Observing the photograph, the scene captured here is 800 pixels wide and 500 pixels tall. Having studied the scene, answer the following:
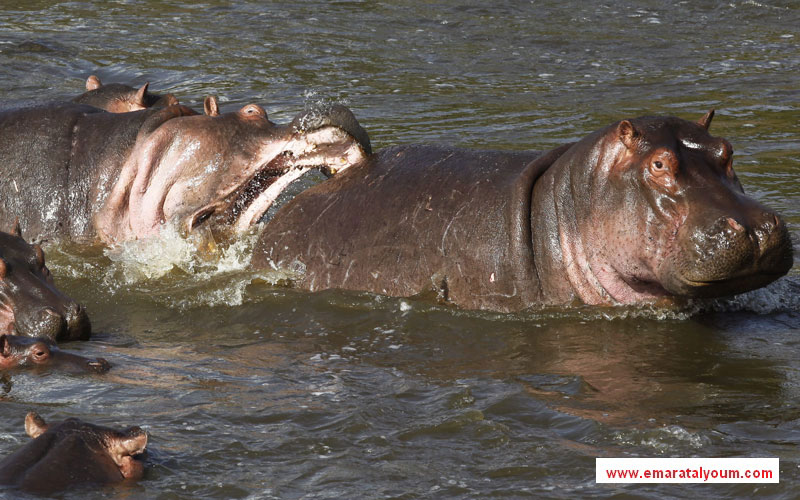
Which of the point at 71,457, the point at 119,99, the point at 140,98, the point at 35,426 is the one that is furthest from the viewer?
the point at 119,99

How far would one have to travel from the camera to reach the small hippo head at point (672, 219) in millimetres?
5082

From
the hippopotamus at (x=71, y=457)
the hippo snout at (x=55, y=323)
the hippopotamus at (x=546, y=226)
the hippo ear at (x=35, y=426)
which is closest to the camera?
the hippopotamus at (x=71, y=457)

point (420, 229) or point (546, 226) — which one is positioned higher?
point (546, 226)

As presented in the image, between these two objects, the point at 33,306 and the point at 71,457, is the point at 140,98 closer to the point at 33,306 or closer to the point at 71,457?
the point at 33,306

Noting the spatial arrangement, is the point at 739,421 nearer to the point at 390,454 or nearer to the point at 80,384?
the point at 390,454

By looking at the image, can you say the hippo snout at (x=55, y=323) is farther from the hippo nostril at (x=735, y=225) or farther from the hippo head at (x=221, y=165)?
the hippo nostril at (x=735, y=225)

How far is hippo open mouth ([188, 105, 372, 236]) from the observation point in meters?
6.53

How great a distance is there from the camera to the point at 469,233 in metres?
5.95

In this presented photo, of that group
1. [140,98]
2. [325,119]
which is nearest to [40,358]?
[325,119]

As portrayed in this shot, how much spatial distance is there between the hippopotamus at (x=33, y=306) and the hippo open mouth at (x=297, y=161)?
2.98 feet

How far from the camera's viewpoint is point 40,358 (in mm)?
5359

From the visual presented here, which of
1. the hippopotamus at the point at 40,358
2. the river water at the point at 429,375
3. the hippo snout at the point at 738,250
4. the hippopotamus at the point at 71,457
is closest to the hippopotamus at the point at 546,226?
the hippo snout at the point at 738,250

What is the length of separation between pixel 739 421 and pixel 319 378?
1738mm

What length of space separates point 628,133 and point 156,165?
2.67m
